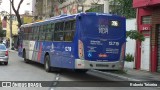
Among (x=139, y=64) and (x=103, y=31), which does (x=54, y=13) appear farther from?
(x=103, y=31)

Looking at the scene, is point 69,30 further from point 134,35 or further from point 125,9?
point 125,9

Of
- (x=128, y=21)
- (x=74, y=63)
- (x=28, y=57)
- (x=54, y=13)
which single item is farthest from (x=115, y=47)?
(x=54, y=13)

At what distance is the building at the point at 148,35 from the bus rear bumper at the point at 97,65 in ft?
16.8

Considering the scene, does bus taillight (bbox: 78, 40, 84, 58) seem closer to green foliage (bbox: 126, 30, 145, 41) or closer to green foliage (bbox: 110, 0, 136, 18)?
green foliage (bbox: 126, 30, 145, 41)

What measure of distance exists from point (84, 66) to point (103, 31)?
184 centimetres

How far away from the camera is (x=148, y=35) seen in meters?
22.9

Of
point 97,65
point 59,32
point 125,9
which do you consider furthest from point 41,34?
point 125,9

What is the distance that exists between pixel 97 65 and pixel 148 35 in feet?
23.1

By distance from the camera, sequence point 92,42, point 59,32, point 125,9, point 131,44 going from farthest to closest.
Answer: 1. point 125,9
2. point 131,44
3. point 59,32
4. point 92,42

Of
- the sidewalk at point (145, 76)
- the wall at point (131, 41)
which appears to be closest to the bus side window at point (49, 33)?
the sidewalk at point (145, 76)

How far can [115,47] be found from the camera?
17.4m

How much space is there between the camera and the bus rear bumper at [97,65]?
16.7 meters

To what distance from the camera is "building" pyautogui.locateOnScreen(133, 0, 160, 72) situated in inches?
862

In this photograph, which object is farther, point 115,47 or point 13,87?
point 115,47
